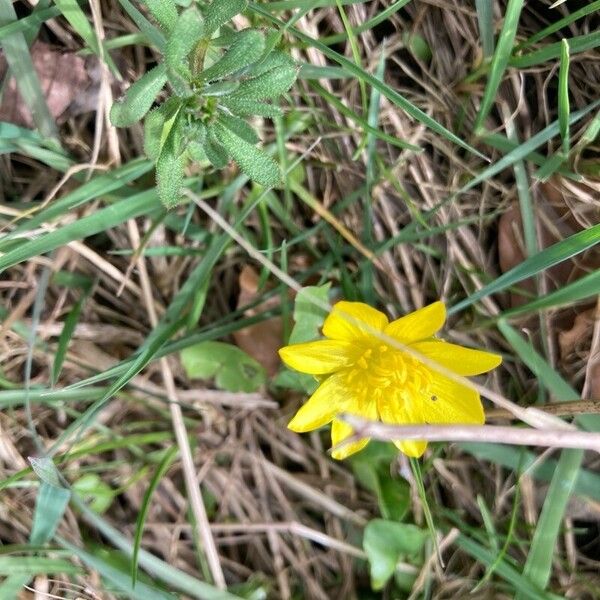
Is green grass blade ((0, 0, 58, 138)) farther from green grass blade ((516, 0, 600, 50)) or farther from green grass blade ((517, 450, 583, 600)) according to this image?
green grass blade ((517, 450, 583, 600))

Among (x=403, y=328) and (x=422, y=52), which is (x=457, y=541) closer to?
(x=403, y=328)

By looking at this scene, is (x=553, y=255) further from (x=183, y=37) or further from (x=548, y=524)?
(x=183, y=37)

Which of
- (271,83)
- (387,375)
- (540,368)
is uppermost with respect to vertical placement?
Result: (271,83)

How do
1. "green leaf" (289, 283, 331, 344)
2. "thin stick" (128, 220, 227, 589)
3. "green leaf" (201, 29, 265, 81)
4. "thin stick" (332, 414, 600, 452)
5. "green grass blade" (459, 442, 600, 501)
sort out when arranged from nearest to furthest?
"thin stick" (332, 414, 600, 452) < "green leaf" (201, 29, 265, 81) < "green leaf" (289, 283, 331, 344) < "green grass blade" (459, 442, 600, 501) < "thin stick" (128, 220, 227, 589)

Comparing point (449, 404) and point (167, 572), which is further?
point (167, 572)

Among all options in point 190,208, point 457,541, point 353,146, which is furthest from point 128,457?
point 353,146

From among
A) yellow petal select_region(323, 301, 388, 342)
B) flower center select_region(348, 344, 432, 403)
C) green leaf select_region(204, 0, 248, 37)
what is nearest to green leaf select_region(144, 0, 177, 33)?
green leaf select_region(204, 0, 248, 37)

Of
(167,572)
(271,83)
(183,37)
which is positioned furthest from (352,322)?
(167,572)
